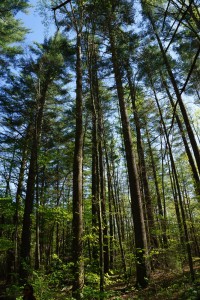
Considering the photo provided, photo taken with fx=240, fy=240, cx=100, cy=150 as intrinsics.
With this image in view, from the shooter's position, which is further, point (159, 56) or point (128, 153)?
point (159, 56)

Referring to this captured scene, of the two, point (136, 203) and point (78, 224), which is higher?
point (136, 203)

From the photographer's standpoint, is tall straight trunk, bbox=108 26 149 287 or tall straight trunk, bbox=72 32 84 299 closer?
tall straight trunk, bbox=72 32 84 299

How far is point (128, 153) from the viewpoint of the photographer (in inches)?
368

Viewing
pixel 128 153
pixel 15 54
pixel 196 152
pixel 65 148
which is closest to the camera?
pixel 128 153

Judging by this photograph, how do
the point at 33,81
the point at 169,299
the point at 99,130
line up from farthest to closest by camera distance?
1. the point at 33,81
2. the point at 99,130
3. the point at 169,299

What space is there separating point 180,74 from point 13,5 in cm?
1011

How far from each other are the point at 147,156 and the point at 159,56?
28.9ft

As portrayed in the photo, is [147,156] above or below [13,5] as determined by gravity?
below

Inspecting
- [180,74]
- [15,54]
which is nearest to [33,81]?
[15,54]

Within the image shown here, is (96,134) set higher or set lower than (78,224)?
higher

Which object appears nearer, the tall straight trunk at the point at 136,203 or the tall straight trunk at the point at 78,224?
the tall straight trunk at the point at 78,224

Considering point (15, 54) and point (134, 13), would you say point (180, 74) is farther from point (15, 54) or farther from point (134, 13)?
point (15, 54)

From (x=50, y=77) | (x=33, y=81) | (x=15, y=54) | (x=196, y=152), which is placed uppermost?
(x=15, y=54)

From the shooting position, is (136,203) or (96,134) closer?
(96,134)
